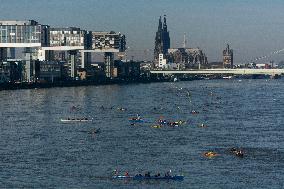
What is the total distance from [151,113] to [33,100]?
3023 cm

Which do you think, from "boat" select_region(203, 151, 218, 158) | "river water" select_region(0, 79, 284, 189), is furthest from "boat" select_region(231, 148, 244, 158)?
"boat" select_region(203, 151, 218, 158)

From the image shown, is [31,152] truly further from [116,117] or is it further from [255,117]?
[255,117]

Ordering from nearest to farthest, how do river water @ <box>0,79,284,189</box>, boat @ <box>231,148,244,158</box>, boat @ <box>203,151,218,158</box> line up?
river water @ <box>0,79,284,189</box>, boat @ <box>203,151,218,158</box>, boat @ <box>231,148,244,158</box>

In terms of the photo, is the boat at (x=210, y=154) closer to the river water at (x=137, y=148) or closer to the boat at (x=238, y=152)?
the river water at (x=137, y=148)

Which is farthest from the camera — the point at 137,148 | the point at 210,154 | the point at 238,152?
the point at 137,148

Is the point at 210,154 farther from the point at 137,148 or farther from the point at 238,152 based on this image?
the point at 137,148

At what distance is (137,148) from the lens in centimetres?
6166

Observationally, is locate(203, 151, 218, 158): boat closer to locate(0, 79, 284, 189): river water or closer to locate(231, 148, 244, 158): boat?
locate(0, 79, 284, 189): river water

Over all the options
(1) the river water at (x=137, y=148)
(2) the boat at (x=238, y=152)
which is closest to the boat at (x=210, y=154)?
(1) the river water at (x=137, y=148)

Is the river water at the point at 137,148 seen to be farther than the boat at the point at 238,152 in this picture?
No

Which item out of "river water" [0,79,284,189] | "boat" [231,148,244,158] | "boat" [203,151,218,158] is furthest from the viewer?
"boat" [231,148,244,158]

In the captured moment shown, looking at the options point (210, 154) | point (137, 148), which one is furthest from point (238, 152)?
point (137, 148)

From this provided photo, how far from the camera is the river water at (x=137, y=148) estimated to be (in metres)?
49.2

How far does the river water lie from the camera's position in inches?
1935
